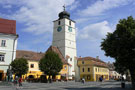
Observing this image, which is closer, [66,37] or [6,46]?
[6,46]

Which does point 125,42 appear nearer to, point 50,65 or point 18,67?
point 18,67

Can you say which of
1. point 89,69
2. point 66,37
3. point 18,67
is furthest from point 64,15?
point 18,67

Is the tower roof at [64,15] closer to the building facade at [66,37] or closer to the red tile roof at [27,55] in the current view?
the building facade at [66,37]

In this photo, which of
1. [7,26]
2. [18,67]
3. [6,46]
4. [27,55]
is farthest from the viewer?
[27,55]

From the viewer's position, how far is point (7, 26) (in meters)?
32.7

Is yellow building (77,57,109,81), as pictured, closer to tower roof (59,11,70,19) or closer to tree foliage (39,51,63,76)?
tower roof (59,11,70,19)

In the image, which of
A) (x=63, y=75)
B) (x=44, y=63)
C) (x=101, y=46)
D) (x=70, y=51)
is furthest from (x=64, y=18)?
(x=101, y=46)

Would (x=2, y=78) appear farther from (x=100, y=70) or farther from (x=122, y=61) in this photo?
(x=100, y=70)

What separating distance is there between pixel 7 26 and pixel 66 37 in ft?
94.4

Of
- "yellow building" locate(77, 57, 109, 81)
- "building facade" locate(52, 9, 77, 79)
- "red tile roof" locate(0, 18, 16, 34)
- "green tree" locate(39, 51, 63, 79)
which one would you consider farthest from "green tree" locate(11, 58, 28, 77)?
"yellow building" locate(77, 57, 109, 81)

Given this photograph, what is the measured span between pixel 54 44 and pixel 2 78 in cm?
3349

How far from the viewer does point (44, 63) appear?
116 ft

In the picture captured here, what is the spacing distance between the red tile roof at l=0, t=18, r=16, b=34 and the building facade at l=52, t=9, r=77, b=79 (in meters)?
26.0

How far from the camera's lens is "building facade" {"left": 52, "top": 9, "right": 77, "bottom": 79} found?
57562mm
